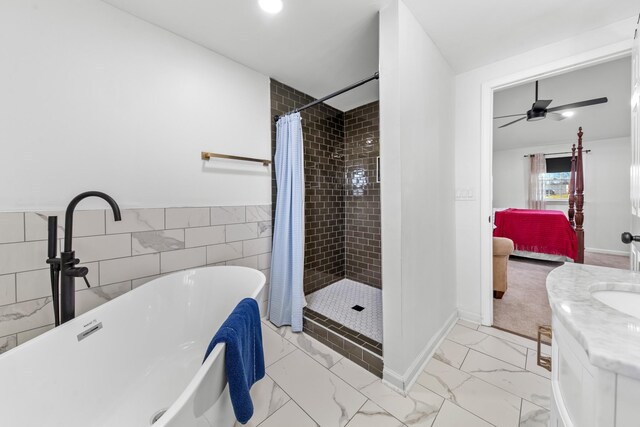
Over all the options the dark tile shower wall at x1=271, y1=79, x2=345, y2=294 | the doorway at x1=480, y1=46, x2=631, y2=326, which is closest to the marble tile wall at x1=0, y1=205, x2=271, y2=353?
the dark tile shower wall at x1=271, y1=79, x2=345, y2=294

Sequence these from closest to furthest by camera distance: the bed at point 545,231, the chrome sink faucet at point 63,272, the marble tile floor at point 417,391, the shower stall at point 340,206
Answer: the chrome sink faucet at point 63,272, the marble tile floor at point 417,391, the shower stall at point 340,206, the bed at point 545,231

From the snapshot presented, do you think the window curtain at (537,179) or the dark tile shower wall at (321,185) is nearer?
the dark tile shower wall at (321,185)

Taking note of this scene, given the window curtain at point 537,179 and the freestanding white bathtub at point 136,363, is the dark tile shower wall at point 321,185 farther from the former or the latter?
the window curtain at point 537,179

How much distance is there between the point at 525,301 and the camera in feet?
8.60

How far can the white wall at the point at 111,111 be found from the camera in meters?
1.20

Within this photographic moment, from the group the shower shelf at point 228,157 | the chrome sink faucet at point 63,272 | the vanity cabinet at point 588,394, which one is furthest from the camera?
the shower shelf at point 228,157

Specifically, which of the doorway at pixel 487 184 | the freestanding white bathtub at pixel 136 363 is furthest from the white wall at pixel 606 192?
the freestanding white bathtub at pixel 136 363

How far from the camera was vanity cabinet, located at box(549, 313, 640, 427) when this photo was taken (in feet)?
1.48

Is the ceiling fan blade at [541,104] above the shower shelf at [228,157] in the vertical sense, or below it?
above

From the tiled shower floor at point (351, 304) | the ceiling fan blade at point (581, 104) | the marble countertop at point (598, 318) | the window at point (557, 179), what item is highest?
the ceiling fan blade at point (581, 104)

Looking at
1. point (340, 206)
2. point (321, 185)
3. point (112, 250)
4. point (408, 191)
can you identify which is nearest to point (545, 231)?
point (340, 206)

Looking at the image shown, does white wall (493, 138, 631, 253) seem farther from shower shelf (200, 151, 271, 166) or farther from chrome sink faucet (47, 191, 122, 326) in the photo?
chrome sink faucet (47, 191, 122, 326)

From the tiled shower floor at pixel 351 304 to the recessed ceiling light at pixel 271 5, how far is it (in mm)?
2322

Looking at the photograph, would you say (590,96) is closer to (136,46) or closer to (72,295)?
(136,46)
